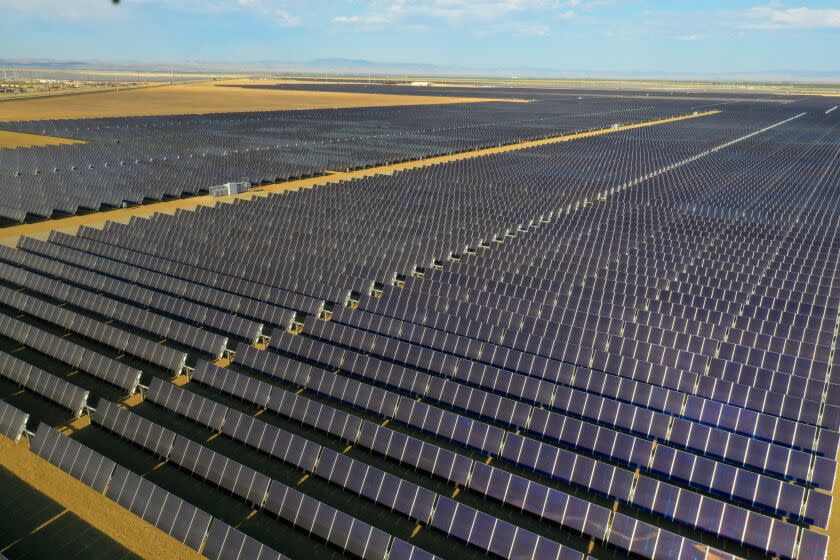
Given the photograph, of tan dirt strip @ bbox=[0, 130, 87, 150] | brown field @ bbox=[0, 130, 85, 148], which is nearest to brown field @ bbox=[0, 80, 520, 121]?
tan dirt strip @ bbox=[0, 130, 87, 150]

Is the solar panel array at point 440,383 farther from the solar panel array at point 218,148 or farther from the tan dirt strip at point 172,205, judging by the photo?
the solar panel array at point 218,148

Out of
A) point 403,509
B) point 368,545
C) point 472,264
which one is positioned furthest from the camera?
point 472,264

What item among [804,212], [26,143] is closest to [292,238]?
[804,212]

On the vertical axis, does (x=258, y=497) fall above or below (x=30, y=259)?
below

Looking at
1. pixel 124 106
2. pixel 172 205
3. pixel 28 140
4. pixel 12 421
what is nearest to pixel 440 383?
pixel 12 421

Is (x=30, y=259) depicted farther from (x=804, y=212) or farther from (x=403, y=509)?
(x=804, y=212)

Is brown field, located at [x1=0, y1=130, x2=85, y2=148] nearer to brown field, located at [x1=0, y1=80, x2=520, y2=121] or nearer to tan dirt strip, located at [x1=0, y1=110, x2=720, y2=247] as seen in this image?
brown field, located at [x1=0, y1=80, x2=520, y2=121]
